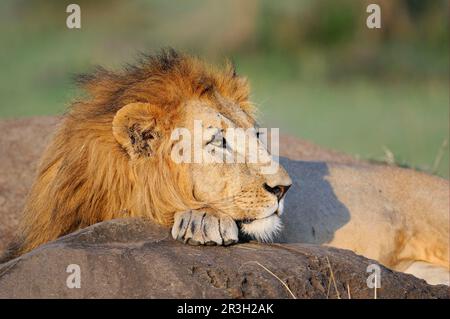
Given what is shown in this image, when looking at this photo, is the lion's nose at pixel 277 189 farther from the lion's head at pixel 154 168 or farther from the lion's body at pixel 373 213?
the lion's body at pixel 373 213

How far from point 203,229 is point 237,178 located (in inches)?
25.3

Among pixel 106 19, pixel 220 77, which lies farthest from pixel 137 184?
pixel 106 19

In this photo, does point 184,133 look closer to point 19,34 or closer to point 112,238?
point 112,238

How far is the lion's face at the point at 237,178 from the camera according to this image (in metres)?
6.20

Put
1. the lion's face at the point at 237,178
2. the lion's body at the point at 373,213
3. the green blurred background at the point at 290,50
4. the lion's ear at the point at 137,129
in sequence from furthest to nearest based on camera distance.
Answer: the green blurred background at the point at 290,50
the lion's body at the point at 373,213
the lion's ear at the point at 137,129
the lion's face at the point at 237,178

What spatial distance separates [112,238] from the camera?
5.64 metres

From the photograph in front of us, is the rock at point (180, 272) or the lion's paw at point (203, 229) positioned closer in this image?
the rock at point (180, 272)

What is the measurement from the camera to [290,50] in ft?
71.1

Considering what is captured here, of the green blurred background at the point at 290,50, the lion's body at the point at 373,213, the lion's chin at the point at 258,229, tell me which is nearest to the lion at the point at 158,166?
the lion's chin at the point at 258,229

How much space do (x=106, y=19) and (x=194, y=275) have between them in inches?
770

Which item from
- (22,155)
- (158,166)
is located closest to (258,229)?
(158,166)

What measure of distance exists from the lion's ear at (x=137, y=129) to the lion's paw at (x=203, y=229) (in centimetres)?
69

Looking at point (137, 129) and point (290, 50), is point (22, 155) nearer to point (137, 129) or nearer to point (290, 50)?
point (137, 129)
